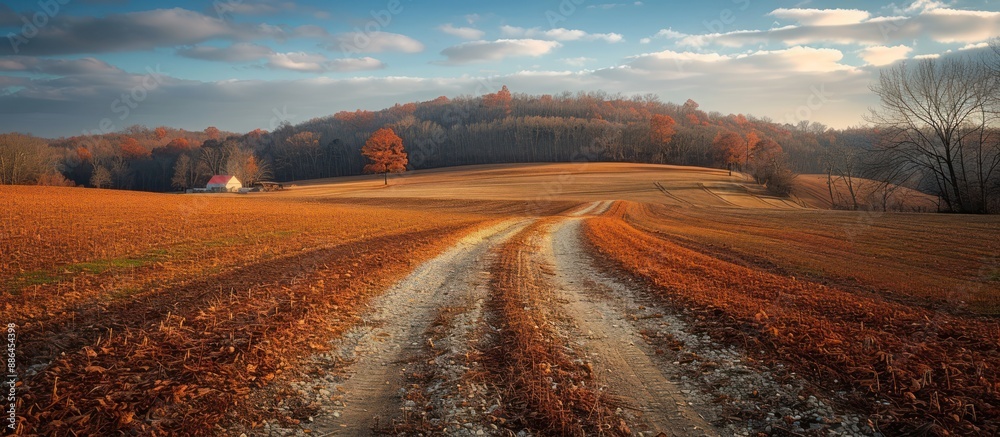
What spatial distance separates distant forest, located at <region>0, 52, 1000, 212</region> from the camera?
67.8 m

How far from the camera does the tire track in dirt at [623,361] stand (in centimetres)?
484

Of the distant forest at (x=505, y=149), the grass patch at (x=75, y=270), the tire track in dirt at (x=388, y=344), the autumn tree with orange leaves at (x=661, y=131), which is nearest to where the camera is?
the tire track in dirt at (x=388, y=344)

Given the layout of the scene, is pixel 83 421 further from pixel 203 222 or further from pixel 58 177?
pixel 58 177

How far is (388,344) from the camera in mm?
7379

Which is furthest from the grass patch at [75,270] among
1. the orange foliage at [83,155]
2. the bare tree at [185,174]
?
the orange foliage at [83,155]

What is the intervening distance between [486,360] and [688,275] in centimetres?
781

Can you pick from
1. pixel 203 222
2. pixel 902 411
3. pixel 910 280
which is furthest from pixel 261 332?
→ pixel 203 222

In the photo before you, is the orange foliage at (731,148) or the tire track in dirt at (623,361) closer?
the tire track in dirt at (623,361)

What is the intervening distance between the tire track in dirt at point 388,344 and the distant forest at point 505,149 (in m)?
35.6

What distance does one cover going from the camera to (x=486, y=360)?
644cm

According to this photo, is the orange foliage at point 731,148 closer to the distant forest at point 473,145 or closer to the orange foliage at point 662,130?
the distant forest at point 473,145

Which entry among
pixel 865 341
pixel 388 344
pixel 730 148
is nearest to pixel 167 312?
pixel 388 344

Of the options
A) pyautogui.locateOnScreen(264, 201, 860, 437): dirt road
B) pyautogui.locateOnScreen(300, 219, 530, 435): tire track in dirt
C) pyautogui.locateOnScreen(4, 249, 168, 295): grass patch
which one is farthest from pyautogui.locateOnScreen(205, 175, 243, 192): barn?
pyautogui.locateOnScreen(264, 201, 860, 437): dirt road

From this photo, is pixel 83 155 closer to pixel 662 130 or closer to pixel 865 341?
pixel 662 130
